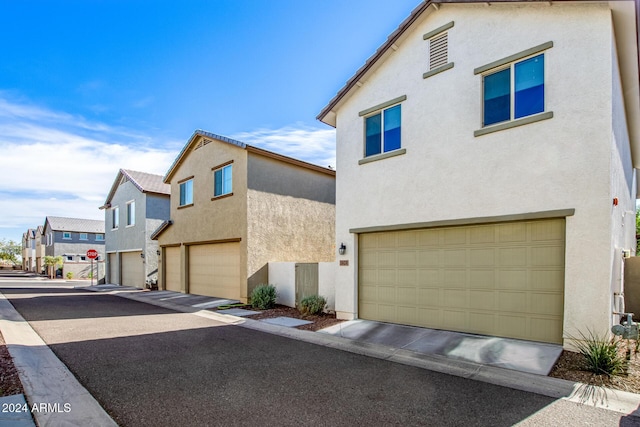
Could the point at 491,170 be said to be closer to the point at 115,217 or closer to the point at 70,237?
the point at 115,217

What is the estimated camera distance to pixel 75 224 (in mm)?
51438

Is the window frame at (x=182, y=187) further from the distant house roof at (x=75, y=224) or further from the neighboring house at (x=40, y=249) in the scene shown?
the neighboring house at (x=40, y=249)

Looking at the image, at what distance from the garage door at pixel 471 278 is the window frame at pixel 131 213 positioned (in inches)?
781

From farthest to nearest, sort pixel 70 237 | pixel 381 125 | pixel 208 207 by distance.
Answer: pixel 70 237 < pixel 208 207 < pixel 381 125

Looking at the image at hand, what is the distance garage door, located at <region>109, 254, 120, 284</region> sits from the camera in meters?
26.6

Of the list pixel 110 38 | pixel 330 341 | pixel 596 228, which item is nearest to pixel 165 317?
pixel 330 341

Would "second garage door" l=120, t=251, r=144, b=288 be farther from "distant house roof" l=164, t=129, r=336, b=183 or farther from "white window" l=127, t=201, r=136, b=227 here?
"distant house roof" l=164, t=129, r=336, b=183

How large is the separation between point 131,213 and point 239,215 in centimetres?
1397

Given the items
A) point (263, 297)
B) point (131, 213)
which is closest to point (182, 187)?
point (131, 213)

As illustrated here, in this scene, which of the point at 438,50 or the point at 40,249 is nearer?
the point at 438,50

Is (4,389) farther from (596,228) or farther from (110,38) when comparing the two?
(110,38)

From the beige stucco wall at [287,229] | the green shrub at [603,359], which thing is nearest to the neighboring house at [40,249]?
the beige stucco wall at [287,229]

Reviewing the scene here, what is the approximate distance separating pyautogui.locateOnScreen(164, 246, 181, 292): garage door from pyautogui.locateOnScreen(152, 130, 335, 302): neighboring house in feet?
0.19

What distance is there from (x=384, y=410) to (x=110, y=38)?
13836mm
